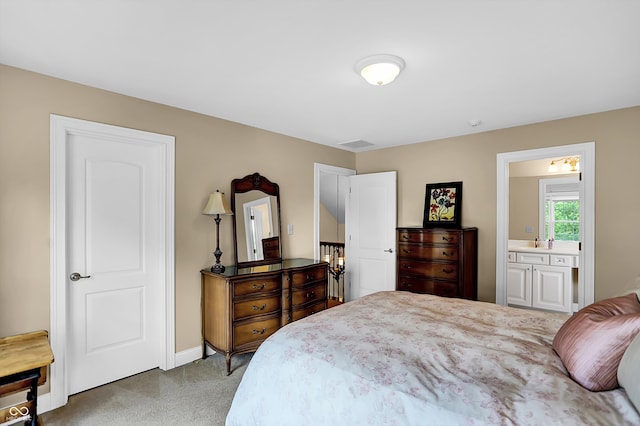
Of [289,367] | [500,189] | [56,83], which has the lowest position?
[289,367]

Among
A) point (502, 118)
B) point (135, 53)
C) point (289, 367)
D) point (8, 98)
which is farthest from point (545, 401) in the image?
point (8, 98)

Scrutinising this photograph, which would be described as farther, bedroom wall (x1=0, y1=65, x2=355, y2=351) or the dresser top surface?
the dresser top surface

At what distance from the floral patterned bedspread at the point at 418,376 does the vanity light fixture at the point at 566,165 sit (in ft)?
13.8

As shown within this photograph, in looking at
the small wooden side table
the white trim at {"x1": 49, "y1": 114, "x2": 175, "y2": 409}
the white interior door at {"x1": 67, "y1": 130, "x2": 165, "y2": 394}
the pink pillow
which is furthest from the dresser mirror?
the pink pillow

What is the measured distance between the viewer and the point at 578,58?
219cm

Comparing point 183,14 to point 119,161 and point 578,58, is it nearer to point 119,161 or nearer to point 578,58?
point 119,161

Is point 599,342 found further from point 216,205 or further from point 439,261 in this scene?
point 216,205

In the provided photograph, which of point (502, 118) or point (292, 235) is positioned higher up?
point (502, 118)

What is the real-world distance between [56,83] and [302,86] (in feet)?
6.06

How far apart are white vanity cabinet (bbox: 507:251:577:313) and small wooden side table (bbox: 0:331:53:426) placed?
220 inches

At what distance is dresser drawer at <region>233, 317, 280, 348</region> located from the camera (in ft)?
9.87

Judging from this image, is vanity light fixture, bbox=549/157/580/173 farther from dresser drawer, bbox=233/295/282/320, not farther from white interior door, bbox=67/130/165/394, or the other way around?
white interior door, bbox=67/130/165/394

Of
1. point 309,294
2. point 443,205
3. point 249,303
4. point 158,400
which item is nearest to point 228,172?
point 249,303

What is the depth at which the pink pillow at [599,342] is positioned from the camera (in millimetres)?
1219
